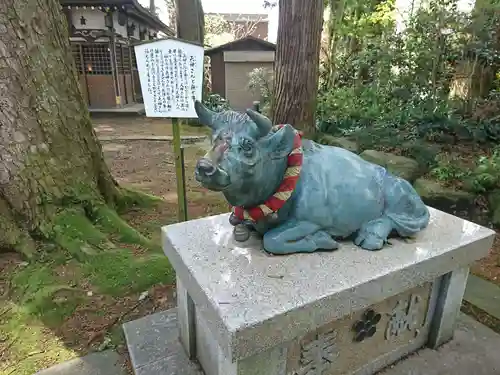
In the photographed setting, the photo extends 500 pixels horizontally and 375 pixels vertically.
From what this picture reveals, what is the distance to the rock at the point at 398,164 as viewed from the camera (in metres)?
4.79

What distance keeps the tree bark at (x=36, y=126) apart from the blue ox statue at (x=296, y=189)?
6.90 ft

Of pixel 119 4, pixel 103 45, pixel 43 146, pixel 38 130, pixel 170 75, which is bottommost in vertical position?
pixel 43 146

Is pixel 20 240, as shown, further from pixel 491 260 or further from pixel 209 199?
pixel 491 260

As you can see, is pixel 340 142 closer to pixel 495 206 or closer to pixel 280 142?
pixel 495 206

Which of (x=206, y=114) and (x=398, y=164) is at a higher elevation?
(x=206, y=114)

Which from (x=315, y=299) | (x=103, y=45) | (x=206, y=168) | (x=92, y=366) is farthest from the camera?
(x=103, y=45)

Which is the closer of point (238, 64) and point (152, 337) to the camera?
point (152, 337)

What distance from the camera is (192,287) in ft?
5.70

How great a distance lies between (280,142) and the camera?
1683mm

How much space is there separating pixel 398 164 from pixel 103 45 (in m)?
13.8

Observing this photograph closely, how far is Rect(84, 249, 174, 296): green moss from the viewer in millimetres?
2959

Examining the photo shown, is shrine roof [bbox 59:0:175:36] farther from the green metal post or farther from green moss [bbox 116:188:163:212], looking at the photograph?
the green metal post

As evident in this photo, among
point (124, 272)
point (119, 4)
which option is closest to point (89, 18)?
point (119, 4)

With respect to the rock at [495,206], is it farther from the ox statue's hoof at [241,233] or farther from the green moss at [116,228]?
the green moss at [116,228]
